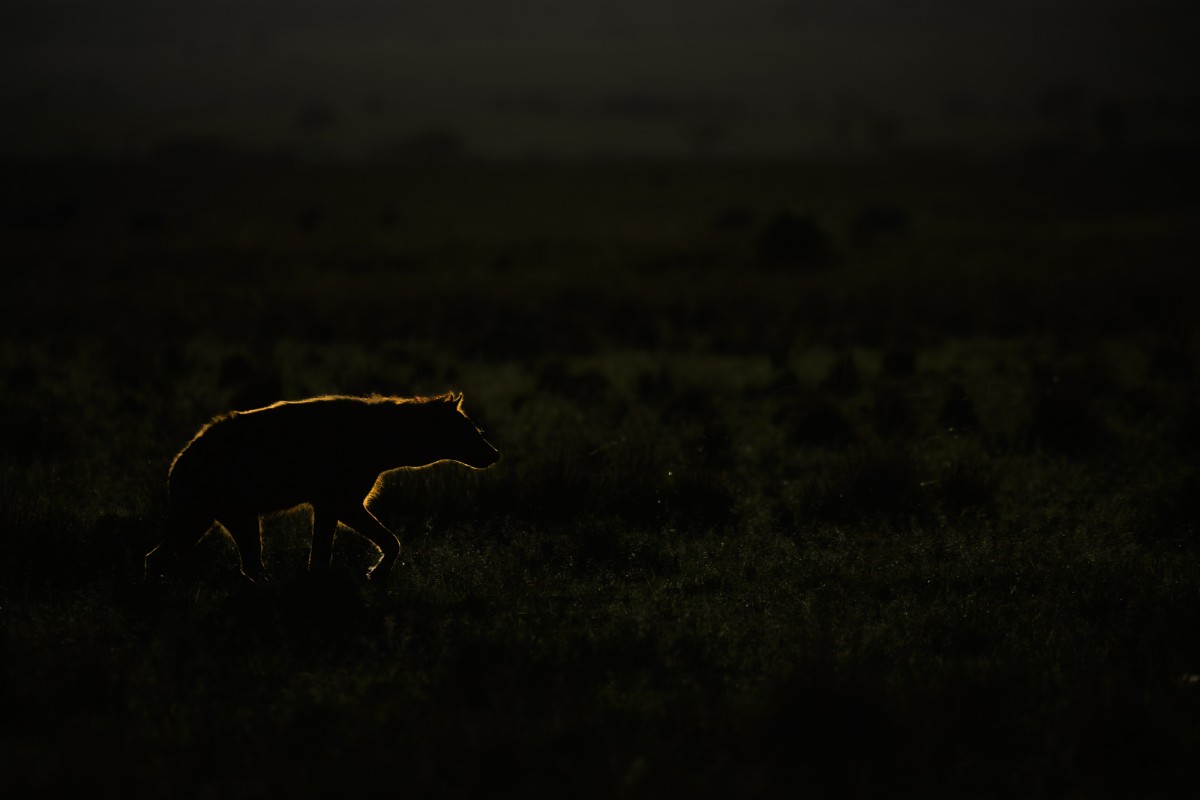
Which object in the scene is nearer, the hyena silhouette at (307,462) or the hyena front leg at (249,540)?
the hyena silhouette at (307,462)

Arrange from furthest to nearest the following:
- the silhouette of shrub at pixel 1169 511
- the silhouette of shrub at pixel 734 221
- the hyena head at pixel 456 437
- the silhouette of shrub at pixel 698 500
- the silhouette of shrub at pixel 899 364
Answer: the silhouette of shrub at pixel 734 221 → the silhouette of shrub at pixel 899 364 → the silhouette of shrub at pixel 698 500 → the silhouette of shrub at pixel 1169 511 → the hyena head at pixel 456 437

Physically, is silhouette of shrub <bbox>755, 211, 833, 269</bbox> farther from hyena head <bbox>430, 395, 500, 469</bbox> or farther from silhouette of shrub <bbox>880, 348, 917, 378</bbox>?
hyena head <bbox>430, 395, 500, 469</bbox>

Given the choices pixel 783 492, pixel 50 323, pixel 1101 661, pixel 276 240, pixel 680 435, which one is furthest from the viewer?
pixel 276 240

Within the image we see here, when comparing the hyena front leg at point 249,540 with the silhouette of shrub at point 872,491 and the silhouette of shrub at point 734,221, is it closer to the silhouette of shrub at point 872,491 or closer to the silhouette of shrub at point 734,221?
the silhouette of shrub at point 872,491

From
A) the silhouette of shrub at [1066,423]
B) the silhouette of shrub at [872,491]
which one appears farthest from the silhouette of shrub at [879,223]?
the silhouette of shrub at [872,491]

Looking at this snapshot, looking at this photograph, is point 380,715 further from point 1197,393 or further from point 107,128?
point 107,128

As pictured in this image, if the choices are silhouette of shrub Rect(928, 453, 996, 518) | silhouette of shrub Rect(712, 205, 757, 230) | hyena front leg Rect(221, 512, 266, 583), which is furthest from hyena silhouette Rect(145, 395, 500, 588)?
silhouette of shrub Rect(712, 205, 757, 230)

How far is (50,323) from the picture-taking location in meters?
16.5

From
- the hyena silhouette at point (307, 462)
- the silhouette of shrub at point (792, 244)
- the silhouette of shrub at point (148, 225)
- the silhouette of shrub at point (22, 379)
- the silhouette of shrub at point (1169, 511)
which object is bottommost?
the silhouette of shrub at point (1169, 511)

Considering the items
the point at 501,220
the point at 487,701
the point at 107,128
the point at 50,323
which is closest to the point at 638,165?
the point at 501,220

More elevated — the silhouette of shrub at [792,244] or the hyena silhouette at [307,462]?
the silhouette of shrub at [792,244]

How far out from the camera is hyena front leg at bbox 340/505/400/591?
596cm

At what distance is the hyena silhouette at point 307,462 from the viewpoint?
18.2 feet

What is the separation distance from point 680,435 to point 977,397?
3997 millimetres
